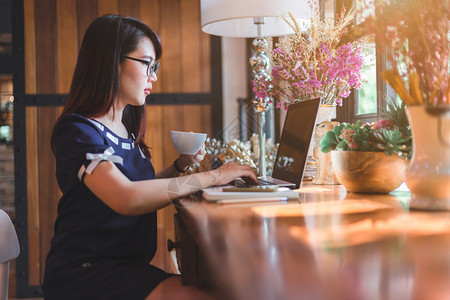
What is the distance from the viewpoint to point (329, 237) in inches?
27.6

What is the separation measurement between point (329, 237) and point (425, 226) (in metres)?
0.19

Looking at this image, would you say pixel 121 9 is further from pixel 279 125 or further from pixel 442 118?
pixel 442 118

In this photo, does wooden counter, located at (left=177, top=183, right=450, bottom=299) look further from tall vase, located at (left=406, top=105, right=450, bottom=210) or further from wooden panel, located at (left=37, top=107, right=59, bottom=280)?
wooden panel, located at (left=37, top=107, right=59, bottom=280)

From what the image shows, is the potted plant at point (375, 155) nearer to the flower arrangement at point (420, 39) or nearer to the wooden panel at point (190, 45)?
the flower arrangement at point (420, 39)

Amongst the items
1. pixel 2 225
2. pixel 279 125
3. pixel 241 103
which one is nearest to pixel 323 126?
pixel 2 225

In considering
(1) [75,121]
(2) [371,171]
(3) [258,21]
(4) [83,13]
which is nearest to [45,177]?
(4) [83,13]

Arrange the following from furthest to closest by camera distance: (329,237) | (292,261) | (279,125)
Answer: (279,125)
(329,237)
(292,261)

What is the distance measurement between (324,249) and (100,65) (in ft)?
3.25

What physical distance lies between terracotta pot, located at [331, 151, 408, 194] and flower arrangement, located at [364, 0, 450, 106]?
0.93 feet

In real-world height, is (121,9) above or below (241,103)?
above

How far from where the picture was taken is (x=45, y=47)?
3.36 meters

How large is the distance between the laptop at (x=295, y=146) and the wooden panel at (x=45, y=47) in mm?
2312

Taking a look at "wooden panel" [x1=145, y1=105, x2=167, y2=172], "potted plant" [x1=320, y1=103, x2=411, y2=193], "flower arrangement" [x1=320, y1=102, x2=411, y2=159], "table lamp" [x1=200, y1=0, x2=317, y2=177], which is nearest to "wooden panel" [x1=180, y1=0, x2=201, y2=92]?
"wooden panel" [x1=145, y1=105, x2=167, y2=172]

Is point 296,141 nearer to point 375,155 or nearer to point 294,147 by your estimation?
point 294,147
